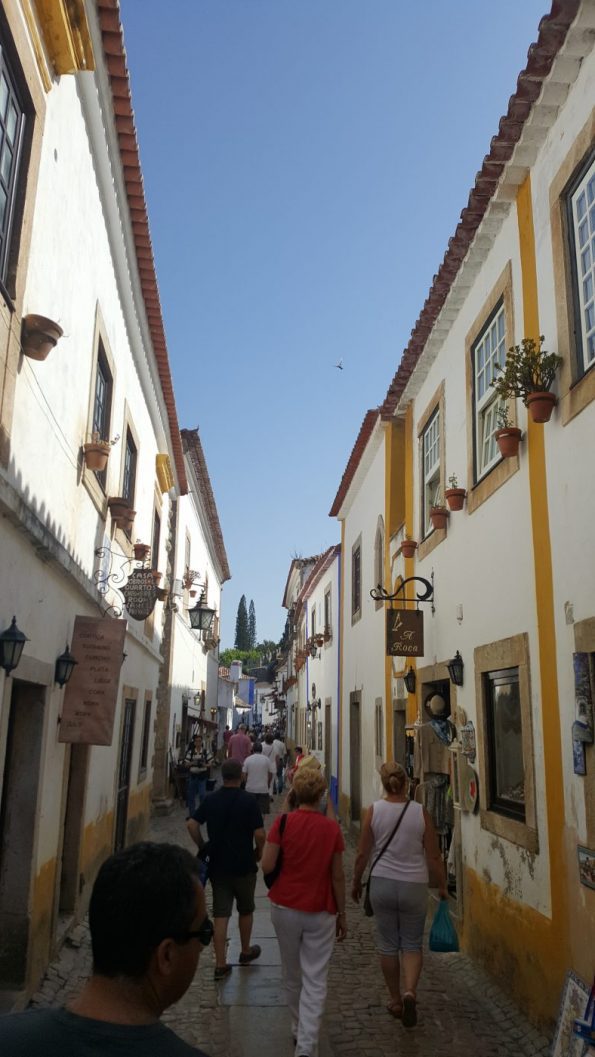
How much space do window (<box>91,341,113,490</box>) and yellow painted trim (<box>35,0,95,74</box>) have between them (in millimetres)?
2702

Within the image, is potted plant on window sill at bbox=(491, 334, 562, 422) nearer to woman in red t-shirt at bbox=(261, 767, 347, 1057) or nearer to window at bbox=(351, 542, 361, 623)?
woman in red t-shirt at bbox=(261, 767, 347, 1057)

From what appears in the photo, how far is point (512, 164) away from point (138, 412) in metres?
5.97

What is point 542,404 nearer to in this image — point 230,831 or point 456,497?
point 456,497

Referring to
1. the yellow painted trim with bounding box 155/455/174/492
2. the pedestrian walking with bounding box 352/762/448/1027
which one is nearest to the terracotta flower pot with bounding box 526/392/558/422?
the pedestrian walking with bounding box 352/762/448/1027

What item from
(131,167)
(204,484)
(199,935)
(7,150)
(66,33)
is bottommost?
(199,935)

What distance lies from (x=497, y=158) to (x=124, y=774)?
8.37 m

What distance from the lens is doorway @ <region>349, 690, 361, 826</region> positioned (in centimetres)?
1428

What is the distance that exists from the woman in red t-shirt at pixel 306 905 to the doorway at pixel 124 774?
5429mm

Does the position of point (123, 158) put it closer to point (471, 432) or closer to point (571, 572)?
point (471, 432)

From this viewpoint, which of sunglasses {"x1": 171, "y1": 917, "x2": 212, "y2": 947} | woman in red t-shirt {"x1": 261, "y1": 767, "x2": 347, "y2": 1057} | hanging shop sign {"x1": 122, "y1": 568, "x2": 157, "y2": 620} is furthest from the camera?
hanging shop sign {"x1": 122, "y1": 568, "x2": 157, "y2": 620}

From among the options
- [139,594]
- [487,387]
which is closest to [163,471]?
[139,594]

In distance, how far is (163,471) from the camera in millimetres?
13594

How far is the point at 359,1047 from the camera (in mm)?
4957

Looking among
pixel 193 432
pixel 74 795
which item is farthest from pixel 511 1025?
pixel 193 432
